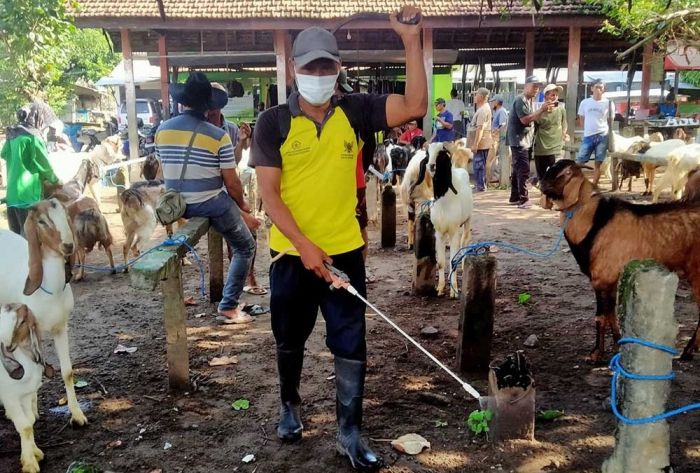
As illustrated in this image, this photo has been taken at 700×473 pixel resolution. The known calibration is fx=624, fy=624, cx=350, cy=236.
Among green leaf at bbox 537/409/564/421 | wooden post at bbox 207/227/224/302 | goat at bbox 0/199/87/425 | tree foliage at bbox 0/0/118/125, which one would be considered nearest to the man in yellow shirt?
green leaf at bbox 537/409/564/421

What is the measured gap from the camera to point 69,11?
44.4 feet

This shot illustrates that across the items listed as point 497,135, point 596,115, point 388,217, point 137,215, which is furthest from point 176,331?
point 497,135

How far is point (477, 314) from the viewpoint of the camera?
15.1 ft

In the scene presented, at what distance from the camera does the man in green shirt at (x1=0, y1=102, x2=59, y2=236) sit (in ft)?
23.7

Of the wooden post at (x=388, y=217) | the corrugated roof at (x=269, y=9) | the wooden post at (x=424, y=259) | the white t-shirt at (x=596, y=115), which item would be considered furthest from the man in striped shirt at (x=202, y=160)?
the corrugated roof at (x=269, y=9)

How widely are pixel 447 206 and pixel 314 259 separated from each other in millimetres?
3535

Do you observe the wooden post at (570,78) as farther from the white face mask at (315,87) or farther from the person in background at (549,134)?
the white face mask at (315,87)

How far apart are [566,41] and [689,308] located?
15948 millimetres

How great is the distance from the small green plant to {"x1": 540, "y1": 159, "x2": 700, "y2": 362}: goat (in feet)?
4.84

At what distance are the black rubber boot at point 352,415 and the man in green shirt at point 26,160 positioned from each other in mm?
5131

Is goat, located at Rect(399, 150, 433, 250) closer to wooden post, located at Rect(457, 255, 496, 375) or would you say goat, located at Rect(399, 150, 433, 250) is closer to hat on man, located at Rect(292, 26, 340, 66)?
wooden post, located at Rect(457, 255, 496, 375)

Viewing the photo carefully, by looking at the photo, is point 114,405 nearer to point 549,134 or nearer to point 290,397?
point 290,397

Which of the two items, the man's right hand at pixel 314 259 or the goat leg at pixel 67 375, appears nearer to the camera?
the man's right hand at pixel 314 259

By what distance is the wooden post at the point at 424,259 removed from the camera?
21.8 feet
